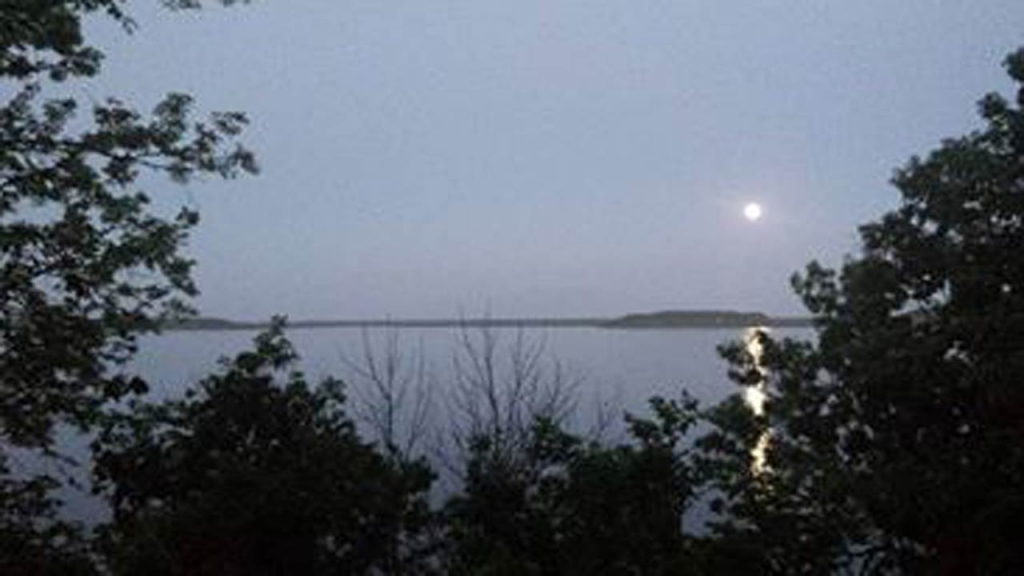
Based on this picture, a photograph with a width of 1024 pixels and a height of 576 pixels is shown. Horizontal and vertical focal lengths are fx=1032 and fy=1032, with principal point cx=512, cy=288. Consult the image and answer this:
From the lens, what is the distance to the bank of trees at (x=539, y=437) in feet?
38.0

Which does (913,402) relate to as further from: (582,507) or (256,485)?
(256,485)

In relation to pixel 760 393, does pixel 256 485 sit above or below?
below

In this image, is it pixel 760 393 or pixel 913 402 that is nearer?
Answer: pixel 913 402

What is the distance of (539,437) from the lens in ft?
49.8

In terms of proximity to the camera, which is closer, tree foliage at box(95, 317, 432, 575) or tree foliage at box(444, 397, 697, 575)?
tree foliage at box(95, 317, 432, 575)

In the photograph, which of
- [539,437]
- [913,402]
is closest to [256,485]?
[539,437]

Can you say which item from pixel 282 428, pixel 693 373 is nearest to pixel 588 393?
pixel 693 373

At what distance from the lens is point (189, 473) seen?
1452 centimetres

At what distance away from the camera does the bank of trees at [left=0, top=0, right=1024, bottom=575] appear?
1159cm

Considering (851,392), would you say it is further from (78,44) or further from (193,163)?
(78,44)

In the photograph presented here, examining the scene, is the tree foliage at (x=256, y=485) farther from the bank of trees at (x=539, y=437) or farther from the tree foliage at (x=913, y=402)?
the tree foliage at (x=913, y=402)

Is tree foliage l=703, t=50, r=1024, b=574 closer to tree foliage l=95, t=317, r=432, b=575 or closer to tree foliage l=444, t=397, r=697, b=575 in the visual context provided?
tree foliage l=444, t=397, r=697, b=575

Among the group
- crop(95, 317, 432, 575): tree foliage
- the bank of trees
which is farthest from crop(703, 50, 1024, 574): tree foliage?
crop(95, 317, 432, 575): tree foliage

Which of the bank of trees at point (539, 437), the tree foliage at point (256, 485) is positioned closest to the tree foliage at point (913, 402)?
the bank of trees at point (539, 437)
